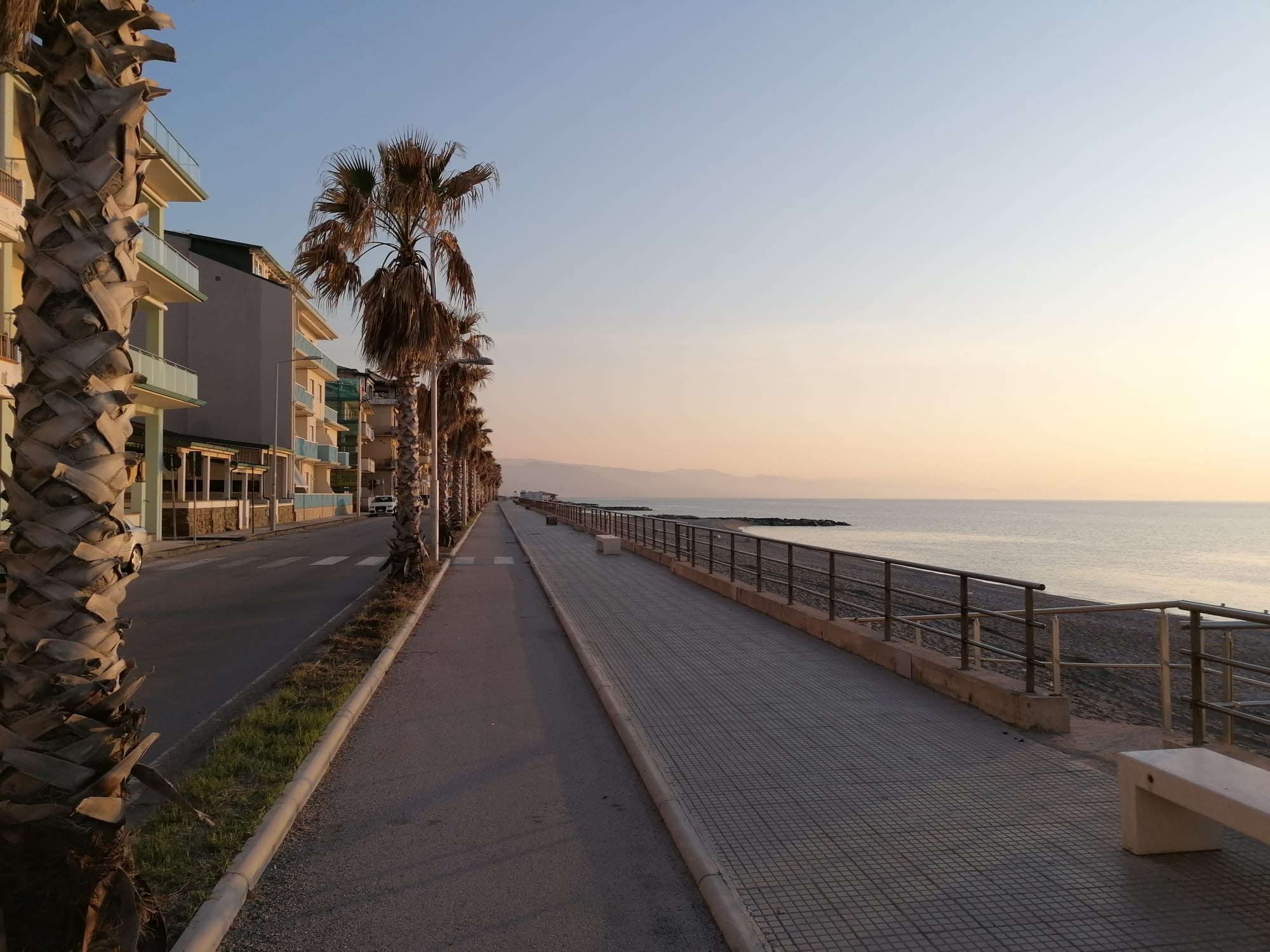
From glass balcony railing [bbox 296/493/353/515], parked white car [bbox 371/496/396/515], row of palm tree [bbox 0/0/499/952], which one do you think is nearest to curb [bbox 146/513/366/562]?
glass balcony railing [bbox 296/493/353/515]

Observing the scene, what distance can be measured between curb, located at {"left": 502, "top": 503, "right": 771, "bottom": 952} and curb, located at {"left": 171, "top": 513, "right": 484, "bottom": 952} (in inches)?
83.1

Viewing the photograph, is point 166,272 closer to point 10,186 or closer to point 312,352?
point 10,186

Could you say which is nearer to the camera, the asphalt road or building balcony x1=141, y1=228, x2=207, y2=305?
the asphalt road

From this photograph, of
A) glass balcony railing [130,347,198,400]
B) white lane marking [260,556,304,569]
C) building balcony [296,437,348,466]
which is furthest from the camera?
building balcony [296,437,348,466]

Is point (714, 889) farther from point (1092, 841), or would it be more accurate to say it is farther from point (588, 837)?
point (1092, 841)

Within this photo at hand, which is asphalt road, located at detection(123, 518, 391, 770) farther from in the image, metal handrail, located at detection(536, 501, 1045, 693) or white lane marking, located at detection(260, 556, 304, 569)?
metal handrail, located at detection(536, 501, 1045, 693)

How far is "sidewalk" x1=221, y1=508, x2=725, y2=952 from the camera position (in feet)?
12.8

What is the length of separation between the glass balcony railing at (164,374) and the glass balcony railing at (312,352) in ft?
56.9

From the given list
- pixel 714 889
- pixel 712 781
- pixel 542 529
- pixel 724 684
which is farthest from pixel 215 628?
pixel 542 529

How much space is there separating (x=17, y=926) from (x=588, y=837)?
8.71ft

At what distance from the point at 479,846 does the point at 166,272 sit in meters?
30.7

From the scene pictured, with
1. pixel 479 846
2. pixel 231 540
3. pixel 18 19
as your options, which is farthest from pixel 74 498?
pixel 231 540

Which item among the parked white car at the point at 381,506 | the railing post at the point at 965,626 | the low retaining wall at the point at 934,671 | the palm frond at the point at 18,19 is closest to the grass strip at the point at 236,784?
the palm frond at the point at 18,19

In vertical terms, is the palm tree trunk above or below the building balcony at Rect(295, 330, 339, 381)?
below
